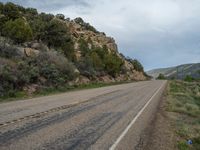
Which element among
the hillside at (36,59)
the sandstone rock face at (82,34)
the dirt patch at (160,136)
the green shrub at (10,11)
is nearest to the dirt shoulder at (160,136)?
the dirt patch at (160,136)

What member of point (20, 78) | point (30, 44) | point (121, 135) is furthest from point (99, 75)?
point (121, 135)

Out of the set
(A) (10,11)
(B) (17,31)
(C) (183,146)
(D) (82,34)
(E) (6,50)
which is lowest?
(C) (183,146)

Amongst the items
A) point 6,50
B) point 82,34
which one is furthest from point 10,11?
point 82,34

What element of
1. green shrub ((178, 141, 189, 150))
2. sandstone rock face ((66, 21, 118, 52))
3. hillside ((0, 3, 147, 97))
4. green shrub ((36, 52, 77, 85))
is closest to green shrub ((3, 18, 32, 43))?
hillside ((0, 3, 147, 97))

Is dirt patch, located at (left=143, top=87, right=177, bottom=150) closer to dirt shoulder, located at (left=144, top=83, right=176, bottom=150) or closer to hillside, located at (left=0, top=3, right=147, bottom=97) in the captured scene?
dirt shoulder, located at (left=144, top=83, right=176, bottom=150)

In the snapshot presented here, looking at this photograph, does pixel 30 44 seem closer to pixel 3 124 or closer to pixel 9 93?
pixel 9 93

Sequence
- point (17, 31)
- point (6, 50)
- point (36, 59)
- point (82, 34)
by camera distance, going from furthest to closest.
→ point (82, 34) < point (17, 31) < point (36, 59) < point (6, 50)

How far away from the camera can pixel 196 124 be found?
1672 centimetres

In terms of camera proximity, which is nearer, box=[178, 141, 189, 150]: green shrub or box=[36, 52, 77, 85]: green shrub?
box=[178, 141, 189, 150]: green shrub

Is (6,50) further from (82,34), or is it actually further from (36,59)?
(82,34)

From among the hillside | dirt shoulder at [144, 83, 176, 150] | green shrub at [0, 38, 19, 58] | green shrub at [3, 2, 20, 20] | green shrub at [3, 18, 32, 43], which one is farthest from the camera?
green shrub at [3, 2, 20, 20]

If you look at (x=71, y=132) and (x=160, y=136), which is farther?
(x=160, y=136)

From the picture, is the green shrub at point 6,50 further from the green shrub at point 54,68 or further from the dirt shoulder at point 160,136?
the dirt shoulder at point 160,136

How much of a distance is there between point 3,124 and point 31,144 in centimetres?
365
